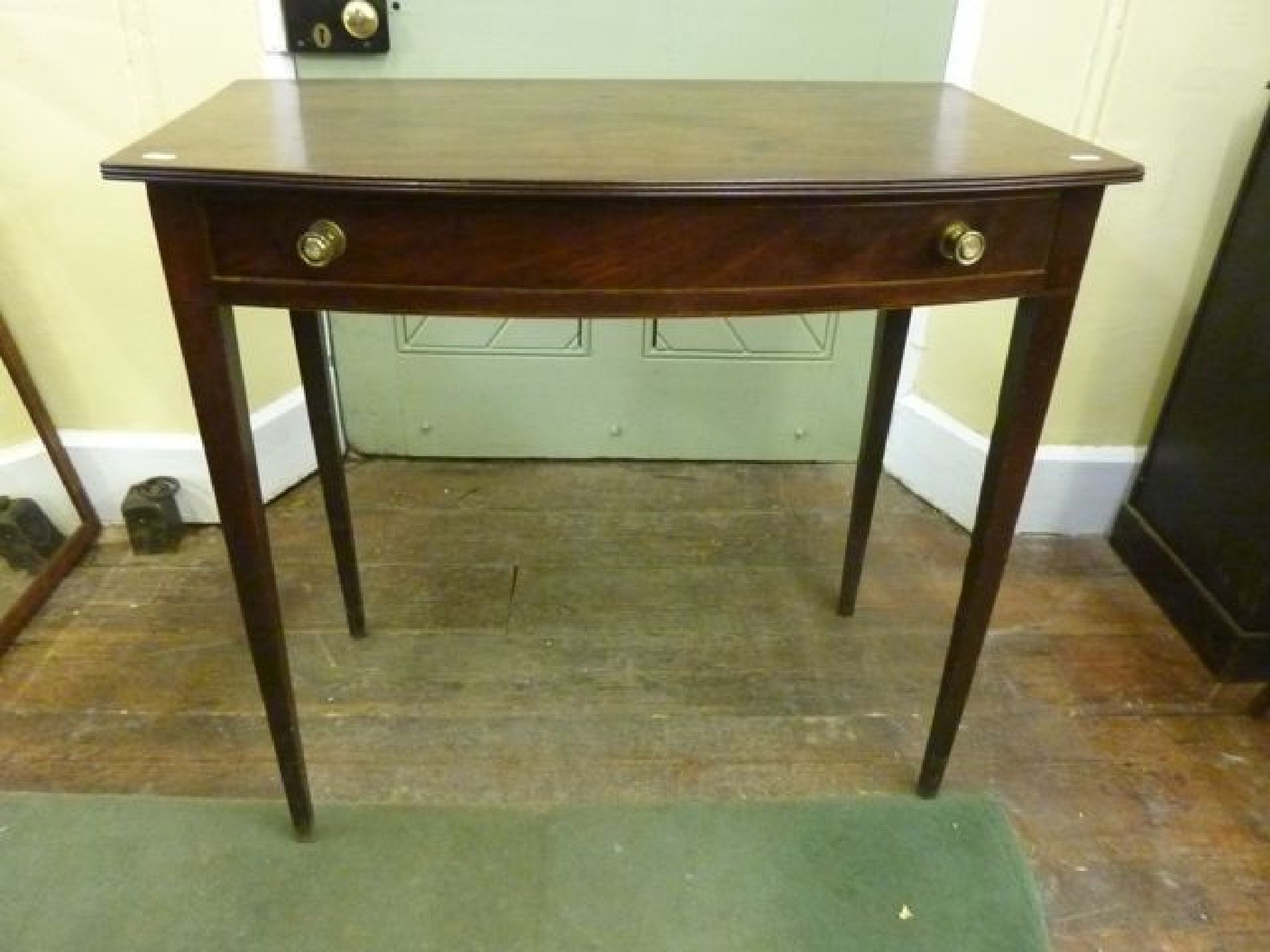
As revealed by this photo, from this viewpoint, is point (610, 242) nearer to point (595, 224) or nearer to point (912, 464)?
point (595, 224)

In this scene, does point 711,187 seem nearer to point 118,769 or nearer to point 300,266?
point 300,266

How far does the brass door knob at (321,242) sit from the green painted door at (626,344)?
0.78 m

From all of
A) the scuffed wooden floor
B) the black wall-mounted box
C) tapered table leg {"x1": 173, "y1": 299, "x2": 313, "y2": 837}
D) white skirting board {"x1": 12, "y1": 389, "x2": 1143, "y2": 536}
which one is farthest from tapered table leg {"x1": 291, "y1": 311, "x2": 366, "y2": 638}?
the black wall-mounted box

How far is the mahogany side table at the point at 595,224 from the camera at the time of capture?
0.73 metres

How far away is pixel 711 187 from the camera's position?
712 mm

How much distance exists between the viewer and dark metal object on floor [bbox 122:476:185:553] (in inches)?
60.8

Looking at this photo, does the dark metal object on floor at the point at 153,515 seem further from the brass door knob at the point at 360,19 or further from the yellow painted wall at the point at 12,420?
the brass door knob at the point at 360,19

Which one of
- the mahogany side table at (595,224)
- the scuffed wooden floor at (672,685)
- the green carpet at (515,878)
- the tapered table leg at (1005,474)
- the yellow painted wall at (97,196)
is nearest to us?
the mahogany side table at (595,224)

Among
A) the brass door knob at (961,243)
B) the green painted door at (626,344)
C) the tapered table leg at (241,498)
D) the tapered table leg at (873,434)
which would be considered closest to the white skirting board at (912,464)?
the green painted door at (626,344)

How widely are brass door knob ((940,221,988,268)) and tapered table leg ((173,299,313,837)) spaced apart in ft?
2.04

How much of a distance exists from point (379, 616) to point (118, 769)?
0.41 m

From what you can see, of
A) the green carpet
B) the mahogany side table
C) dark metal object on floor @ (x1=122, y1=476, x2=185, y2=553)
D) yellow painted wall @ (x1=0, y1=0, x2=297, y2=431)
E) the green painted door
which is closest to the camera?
the mahogany side table

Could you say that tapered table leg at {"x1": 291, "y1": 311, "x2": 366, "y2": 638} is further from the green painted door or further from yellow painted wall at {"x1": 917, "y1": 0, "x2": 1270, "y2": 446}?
yellow painted wall at {"x1": 917, "y1": 0, "x2": 1270, "y2": 446}

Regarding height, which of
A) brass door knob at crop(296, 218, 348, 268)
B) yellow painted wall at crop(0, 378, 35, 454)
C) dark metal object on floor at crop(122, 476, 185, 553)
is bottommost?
dark metal object on floor at crop(122, 476, 185, 553)
